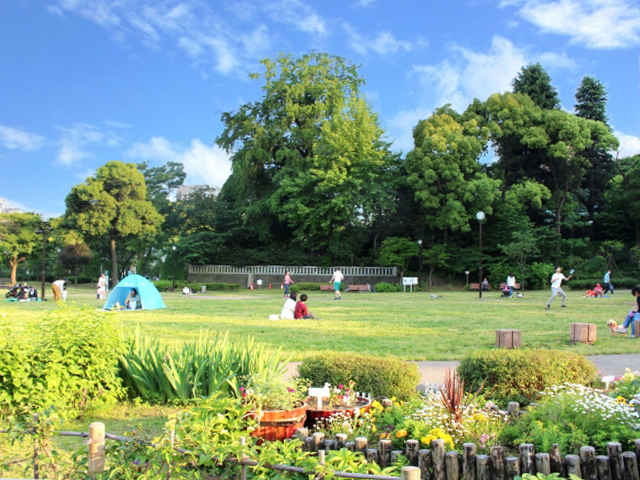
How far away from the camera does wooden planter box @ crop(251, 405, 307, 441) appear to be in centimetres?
497

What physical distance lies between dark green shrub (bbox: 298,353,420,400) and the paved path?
1.66 meters

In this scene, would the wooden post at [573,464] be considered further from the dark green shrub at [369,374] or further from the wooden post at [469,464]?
the dark green shrub at [369,374]

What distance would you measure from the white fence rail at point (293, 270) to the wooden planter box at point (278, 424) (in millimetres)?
41217

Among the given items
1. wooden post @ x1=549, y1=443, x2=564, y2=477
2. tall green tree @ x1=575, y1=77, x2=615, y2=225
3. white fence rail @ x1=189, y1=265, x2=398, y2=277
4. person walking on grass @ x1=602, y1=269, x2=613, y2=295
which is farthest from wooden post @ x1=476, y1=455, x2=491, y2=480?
tall green tree @ x1=575, y1=77, x2=615, y2=225

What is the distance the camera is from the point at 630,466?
14.1 feet

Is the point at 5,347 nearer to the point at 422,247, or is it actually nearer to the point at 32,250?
the point at 422,247

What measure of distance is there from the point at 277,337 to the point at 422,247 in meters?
33.8

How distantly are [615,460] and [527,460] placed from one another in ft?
2.24

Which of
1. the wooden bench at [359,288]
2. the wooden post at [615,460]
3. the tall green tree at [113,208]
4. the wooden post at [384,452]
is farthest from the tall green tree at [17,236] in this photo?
the wooden post at [615,460]

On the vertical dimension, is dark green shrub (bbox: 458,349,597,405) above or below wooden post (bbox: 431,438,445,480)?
above

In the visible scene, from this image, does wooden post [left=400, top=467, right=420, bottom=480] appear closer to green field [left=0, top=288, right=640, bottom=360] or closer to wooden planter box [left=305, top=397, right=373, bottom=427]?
wooden planter box [left=305, top=397, right=373, bottom=427]

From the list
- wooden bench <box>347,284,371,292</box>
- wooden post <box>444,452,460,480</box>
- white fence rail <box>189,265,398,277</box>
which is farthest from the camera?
white fence rail <box>189,265,398,277</box>

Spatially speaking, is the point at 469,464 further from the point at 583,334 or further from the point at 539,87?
the point at 539,87

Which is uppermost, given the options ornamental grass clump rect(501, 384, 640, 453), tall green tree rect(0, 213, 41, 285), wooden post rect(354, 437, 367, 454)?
tall green tree rect(0, 213, 41, 285)
